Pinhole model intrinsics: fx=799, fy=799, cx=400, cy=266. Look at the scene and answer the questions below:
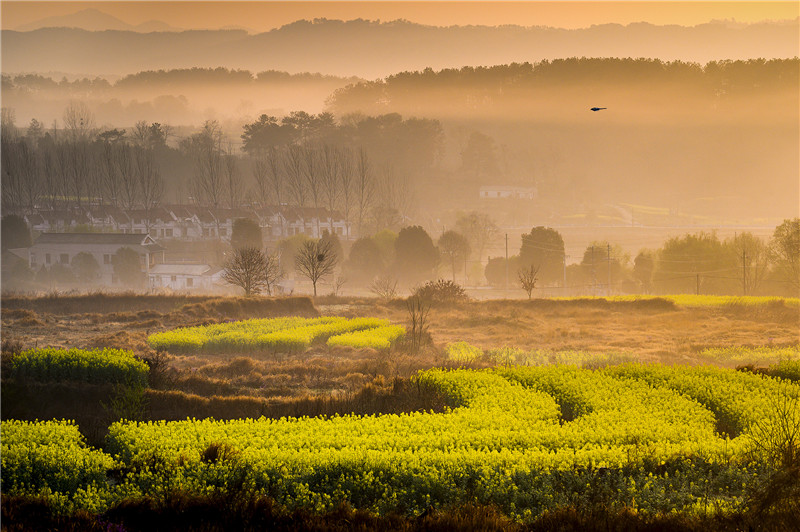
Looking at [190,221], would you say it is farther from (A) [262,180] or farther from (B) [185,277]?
(B) [185,277]

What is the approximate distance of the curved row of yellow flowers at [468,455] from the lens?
13.2 m

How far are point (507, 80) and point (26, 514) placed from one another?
195 meters

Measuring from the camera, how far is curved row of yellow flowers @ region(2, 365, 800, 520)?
520 inches

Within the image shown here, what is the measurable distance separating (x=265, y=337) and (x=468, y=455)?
63.5ft

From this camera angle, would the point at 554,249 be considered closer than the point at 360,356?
No

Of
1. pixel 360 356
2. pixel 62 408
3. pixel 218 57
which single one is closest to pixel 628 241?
pixel 218 57

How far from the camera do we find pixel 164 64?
175m

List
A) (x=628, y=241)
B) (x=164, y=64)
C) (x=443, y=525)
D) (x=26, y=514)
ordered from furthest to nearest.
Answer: (x=164, y=64)
(x=628, y=241)
(x=26, y=514)
(x=443, y=525)

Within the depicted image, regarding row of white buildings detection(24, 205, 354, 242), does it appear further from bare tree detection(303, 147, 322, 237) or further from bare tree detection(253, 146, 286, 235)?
bare tree detection(253, 146, 286, 235)

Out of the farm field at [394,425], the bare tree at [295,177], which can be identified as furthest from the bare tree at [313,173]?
the farm field at [394,425]

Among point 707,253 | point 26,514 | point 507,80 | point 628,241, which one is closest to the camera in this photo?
point 26,514

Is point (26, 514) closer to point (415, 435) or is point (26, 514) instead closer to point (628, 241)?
point (415, 435)

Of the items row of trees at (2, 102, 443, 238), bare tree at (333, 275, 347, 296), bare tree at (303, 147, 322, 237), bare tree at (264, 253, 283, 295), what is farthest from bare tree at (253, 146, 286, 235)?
bare tree at (264, 253, 283, 295)

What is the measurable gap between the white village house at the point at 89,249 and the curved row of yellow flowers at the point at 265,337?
5920 centimetres
